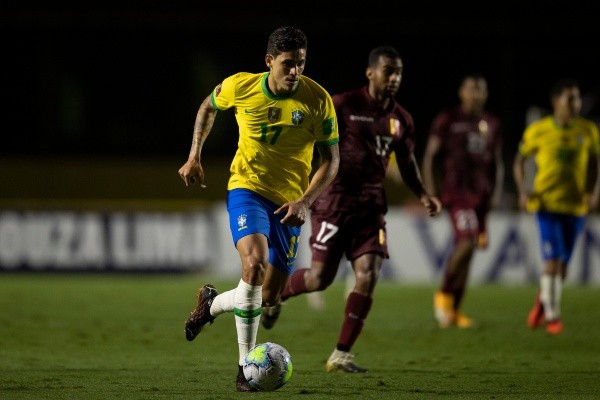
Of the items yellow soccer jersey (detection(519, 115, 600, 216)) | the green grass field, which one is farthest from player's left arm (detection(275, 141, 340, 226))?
yellow soccer jersey (detection(519, 115, 600, 216))

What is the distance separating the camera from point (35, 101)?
920 inches

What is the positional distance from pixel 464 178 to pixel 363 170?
11.8 feet

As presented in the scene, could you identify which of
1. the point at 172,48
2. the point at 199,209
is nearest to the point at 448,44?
the point at 172,48

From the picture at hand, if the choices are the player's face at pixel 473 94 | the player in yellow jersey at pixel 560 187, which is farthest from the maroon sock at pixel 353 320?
the player's face at pixel 473 94

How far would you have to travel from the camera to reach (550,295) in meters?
11.6

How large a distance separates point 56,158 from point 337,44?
601cm

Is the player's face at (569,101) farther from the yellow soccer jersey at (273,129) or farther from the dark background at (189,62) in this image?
the dark background at (189,62)

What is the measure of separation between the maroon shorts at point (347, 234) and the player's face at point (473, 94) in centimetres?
373

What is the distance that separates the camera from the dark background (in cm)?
2273

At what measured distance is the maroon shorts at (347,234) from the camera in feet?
28.5

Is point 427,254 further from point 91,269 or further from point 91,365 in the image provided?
point 91,365

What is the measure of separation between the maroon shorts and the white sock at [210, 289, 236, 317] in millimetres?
1358

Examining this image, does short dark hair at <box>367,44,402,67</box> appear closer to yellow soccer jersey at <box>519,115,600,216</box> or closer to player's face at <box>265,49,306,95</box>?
player's face at <box>265,49,306,95</box>

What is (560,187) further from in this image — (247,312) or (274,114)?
(247,312)
